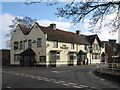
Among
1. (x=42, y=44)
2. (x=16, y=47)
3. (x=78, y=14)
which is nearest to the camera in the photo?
(x=78, y=14)

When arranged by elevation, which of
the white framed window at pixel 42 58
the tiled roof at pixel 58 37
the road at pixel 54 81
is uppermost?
the tiled roof at pixel 58 37

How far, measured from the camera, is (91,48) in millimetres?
61344

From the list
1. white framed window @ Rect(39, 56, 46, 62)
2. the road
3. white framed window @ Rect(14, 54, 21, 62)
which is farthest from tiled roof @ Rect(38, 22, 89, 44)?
the road

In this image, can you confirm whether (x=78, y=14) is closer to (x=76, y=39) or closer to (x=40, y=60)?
(x=40, y=60)

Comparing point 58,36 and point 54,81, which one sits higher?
point 58,36

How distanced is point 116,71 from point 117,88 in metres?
7.44

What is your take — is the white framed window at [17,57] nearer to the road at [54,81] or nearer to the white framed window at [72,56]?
the white framed window at [72,56]

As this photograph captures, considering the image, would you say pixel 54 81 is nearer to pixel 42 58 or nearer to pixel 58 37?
pixel 42 58

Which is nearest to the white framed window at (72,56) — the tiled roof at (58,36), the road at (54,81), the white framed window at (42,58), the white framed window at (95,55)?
the tiled roof at (58,36)

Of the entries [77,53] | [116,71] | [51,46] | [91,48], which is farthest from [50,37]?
[116,71]

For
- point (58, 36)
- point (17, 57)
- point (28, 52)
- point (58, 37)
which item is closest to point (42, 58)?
point (28, 52)

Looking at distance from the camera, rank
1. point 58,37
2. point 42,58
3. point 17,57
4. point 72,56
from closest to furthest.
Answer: point 42,58 → point 58,37 → point 72,56 → point 17,57

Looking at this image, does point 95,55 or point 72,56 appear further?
point 95,55

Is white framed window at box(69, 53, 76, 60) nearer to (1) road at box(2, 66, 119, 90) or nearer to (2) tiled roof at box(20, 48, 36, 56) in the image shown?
(2) tiled roof at box(20, 48, 36, 56)
